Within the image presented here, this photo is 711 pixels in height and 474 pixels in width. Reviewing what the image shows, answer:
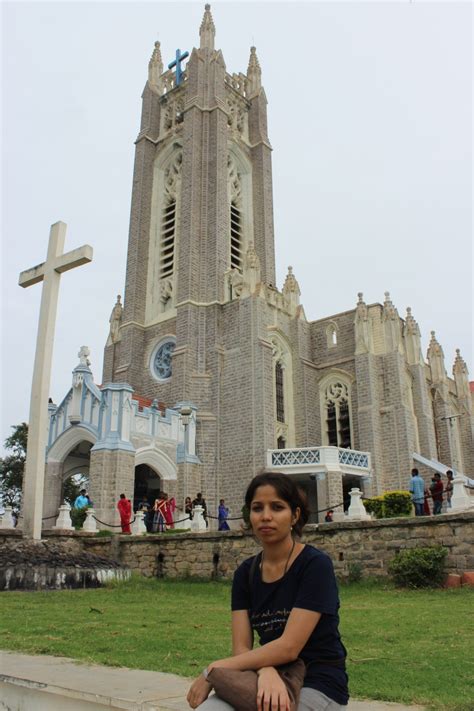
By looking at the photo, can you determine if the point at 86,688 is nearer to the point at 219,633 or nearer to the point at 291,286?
the point at 219,633

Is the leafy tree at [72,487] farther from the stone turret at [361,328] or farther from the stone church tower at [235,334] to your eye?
the stone turret at [361,328]

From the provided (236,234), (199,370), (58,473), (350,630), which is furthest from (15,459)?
(350,630)

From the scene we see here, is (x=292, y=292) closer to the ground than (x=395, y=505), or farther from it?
farther from it

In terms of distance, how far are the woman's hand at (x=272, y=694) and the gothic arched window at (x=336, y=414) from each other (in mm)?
27490

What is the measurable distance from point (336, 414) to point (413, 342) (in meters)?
5.68

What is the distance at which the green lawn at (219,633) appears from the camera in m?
4.69

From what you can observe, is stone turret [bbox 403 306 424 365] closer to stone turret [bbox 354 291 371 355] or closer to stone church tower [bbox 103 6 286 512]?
stone turret [bbox 354 291 371 355]

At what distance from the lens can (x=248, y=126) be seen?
38.5 m

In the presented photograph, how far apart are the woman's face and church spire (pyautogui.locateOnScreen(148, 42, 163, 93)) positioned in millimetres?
39703

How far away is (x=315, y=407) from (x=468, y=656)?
25.0 metres

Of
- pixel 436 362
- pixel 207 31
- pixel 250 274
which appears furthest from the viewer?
pixel 207 31

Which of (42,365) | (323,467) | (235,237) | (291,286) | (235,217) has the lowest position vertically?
(323,467)

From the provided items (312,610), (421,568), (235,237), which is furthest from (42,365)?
(235,237)

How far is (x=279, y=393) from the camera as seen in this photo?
98.3 feet
